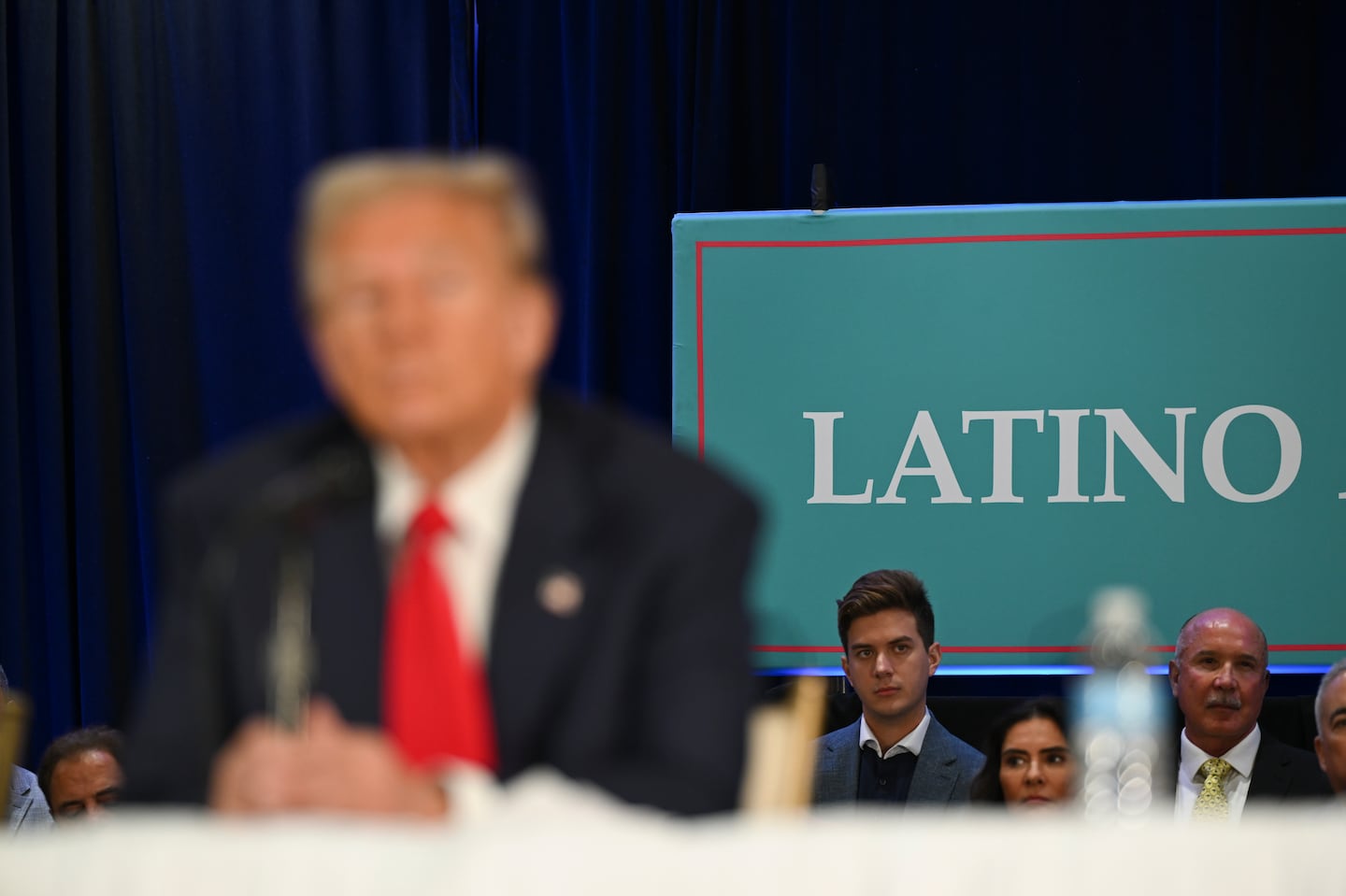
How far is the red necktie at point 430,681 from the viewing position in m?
1.04

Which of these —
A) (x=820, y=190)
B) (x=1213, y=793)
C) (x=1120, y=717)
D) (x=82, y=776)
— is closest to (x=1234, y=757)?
(x=1213, y=793)

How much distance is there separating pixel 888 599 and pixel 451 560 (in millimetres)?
2763

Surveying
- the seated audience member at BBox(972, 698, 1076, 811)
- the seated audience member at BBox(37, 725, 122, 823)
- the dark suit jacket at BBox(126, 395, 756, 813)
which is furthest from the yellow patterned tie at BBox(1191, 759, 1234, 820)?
the dark suit jacket at BBox(126, 395, 756, 813)

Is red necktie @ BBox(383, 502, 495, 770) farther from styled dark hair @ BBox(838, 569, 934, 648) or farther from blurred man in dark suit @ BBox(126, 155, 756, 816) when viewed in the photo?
styled dark hair @ BBox(838, 569, 934, 648)

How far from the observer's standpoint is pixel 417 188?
1.05 meters

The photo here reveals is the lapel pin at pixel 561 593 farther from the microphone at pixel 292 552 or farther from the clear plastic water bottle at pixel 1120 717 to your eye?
the clear plastic water bottle at pixel 1120 717

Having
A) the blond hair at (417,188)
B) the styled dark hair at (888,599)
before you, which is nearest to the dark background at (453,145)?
the styled dark hair at (888,599)

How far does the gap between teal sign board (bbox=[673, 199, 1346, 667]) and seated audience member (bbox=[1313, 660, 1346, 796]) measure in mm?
803

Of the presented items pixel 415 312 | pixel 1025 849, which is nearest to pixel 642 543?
pixel 415 312

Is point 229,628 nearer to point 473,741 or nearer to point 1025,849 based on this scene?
point 473,741

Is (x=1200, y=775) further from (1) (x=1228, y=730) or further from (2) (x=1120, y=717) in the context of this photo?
(2) (x=1120, y=717)

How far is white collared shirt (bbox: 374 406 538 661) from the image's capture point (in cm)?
108

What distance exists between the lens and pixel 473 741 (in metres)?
1.04

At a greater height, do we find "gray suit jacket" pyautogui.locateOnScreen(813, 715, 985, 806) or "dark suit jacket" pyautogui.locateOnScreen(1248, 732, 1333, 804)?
"dark suit jacket" pyautogui.locateOnScreen(1248, 732, 1333, 804)
